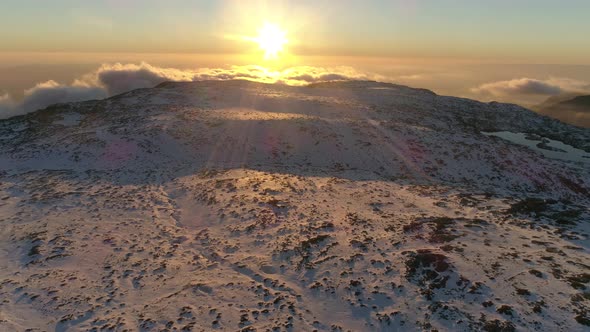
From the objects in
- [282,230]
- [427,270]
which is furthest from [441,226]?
[282,230]

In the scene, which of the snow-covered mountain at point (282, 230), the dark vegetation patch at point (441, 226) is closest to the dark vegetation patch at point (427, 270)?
the snow-covered mountain at point (282, 230)

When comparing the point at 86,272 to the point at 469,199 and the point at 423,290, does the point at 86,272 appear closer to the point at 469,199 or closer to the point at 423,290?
the point at 423,290

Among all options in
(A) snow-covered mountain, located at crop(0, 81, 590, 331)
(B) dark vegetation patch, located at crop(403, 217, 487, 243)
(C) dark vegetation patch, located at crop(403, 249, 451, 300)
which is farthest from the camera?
(B) dark vegetation patch, located at crop(403, 217, 487, 243)

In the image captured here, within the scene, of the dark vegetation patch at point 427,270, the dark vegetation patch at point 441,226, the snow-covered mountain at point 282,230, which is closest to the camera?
the snow-covered mountain at point 282,230

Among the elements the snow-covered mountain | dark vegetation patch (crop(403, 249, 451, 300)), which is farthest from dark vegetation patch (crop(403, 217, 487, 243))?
dark vegetation patch (crop(403, 249, 451, 300))

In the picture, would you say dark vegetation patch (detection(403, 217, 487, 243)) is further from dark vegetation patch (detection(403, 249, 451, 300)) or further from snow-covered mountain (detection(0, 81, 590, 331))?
dark vegetation patch (detection(403, 249, 451, 300))

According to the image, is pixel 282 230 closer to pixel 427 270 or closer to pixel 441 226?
pixel 427 270

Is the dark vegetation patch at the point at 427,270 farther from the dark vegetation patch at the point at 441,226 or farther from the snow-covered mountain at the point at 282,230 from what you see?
the dark vegetation patch at the point at 441,226

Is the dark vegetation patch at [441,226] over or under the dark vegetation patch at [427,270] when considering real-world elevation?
under

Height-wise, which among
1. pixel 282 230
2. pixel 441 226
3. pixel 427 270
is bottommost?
pixel 282 230
